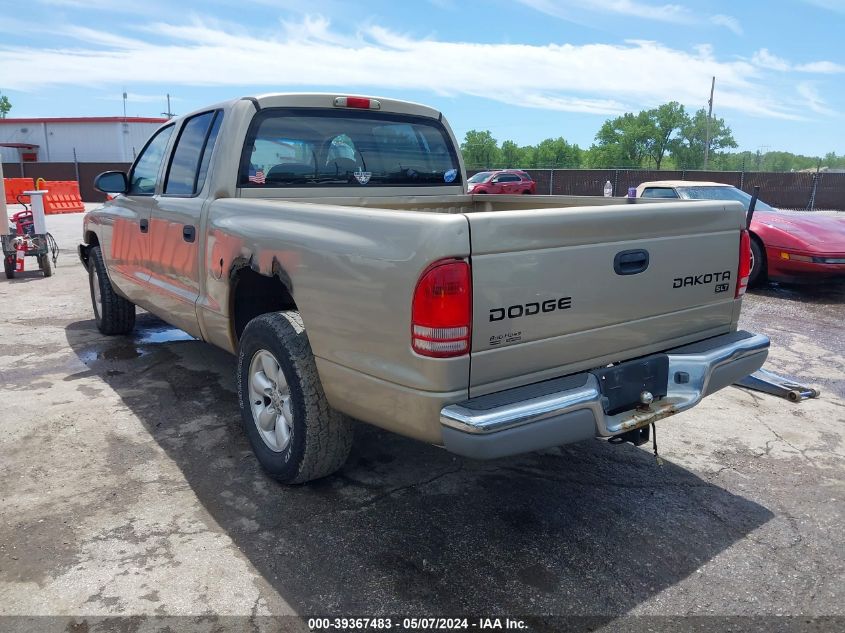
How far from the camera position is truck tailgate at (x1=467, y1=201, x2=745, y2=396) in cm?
257

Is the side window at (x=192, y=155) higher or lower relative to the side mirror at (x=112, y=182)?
higher

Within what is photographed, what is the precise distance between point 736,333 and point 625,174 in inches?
1204

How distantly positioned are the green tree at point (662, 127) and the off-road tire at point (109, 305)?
90.2m

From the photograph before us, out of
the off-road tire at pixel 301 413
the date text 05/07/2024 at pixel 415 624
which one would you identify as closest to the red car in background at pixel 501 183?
the off-road tire at pixel 301 413

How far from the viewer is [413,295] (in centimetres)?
251

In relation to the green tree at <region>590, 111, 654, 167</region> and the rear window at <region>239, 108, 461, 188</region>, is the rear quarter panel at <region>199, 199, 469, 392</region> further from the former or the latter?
the green tree at <region>590, 111, 654, 167</region>

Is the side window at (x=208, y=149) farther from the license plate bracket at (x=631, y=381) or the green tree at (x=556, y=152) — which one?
the green tree at (x=556, y=152)

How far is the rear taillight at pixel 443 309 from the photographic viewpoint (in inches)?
97.0

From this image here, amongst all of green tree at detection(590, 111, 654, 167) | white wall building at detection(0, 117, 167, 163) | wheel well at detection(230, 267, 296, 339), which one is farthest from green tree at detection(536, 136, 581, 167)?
wheel well at detection(230, 267, 296, 339)

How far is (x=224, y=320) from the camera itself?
388cm

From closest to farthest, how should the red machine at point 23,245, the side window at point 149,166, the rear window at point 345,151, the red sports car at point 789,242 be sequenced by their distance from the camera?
the rear window at point 345,151 < the side window at point 149,166 < the red sports car at point 789,242 < the red machine at point 23,245

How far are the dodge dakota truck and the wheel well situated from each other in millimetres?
13

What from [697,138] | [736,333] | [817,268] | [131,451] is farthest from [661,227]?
[697,138]

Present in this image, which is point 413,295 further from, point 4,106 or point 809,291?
point 4,106
